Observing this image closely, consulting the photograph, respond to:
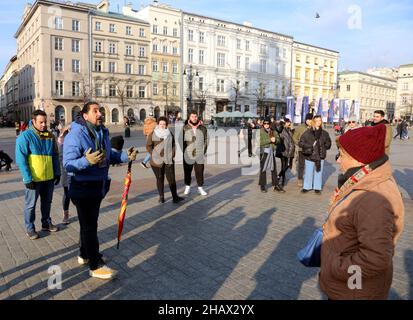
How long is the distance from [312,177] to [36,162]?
258 inches

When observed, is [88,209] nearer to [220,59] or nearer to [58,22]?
[58,22]

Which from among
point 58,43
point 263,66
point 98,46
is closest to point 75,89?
point 58,43

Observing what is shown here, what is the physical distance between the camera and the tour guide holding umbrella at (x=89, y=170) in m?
3.76

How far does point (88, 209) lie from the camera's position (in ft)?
13.0

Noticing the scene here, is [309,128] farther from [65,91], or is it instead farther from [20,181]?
[65,91]

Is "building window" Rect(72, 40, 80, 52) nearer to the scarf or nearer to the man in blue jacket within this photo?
the man in blue jacket

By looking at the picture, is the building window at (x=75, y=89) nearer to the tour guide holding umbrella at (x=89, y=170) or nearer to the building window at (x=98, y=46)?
the building window at (x=98, y=46)

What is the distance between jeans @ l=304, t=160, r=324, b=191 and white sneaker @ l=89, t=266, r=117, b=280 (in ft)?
20.0

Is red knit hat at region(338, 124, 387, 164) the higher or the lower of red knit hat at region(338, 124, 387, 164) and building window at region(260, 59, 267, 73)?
the lower

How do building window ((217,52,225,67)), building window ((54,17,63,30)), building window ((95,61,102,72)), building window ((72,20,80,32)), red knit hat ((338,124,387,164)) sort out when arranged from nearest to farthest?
red knit hat ((338,124,387,164)), building window ((54,17,63,30)), building window ((72,20,80,32)), building window ((95,61,102,72)), building window ((217,52,225,67))

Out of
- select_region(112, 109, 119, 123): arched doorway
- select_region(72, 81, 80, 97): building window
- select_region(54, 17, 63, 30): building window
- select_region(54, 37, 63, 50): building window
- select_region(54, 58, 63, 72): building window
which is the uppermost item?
select_region(54, 17, 63, 30): building window

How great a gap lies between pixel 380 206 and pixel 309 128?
7070 mm

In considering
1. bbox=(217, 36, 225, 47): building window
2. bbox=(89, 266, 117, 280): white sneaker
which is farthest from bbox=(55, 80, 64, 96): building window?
bbox=(89, 266, 117, 280): white sneaker

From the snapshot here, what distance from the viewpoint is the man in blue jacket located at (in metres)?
5.16
